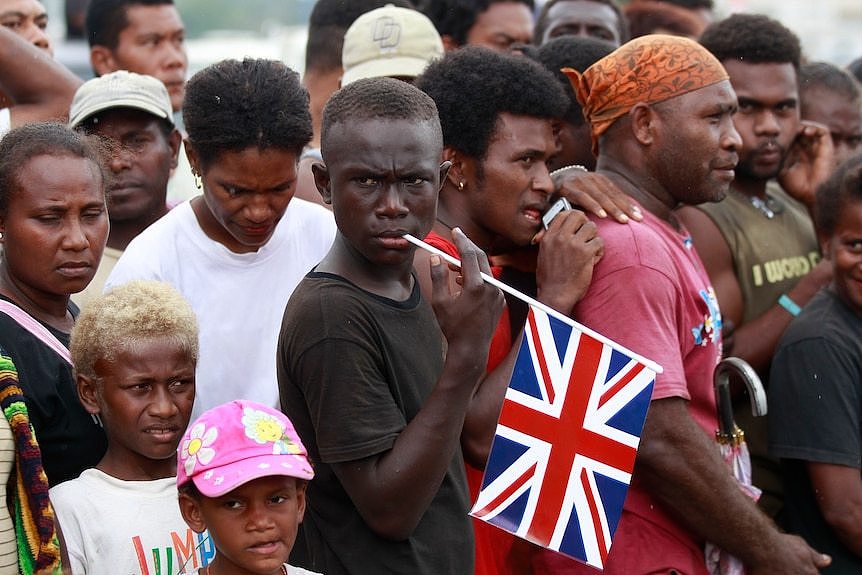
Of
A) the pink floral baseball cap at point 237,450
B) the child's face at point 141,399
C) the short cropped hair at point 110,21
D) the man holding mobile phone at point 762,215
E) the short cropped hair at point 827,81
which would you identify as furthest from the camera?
the short cropped hair at point 110,21

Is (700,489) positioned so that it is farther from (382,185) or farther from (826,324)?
(382,185)

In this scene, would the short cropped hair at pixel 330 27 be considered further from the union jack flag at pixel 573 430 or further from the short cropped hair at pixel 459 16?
the union jack flag at pixel 573 430

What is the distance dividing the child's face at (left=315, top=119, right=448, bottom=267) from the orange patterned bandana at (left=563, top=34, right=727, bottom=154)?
1.19 m

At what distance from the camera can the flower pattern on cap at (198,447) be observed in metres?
2.98

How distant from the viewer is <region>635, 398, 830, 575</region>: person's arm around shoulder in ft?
12.4

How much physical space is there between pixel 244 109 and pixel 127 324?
885mm

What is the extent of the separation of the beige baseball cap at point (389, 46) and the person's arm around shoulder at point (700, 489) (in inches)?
89.3

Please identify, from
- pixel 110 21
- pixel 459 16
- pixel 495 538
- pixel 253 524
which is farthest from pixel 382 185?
pixel 459 16

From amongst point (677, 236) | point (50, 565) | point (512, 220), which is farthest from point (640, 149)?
point (50, 565)

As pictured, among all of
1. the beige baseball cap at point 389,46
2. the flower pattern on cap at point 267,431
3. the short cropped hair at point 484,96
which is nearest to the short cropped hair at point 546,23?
the beige baseball cap at point 389,46

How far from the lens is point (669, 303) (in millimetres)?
3834

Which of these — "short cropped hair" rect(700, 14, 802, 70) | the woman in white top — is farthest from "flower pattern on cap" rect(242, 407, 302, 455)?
"short cropped hair" rect(700, 14, 802, 70)

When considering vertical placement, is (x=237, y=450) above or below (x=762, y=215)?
above

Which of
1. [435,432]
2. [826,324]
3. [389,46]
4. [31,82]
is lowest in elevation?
[826,324]
